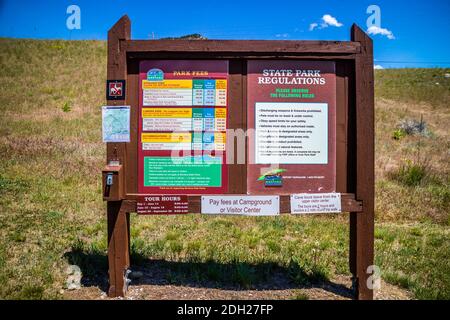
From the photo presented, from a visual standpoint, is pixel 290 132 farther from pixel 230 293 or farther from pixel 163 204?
pixel 230 293

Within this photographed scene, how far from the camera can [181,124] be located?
4.18m

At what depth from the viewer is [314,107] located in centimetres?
421

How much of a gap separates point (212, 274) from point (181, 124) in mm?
1952

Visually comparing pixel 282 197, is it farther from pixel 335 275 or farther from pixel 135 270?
pixel 135 270

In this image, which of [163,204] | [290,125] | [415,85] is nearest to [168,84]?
[163,204]

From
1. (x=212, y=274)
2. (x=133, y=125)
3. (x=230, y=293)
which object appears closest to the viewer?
(x=133, y=125)

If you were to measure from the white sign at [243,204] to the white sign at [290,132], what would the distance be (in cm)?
43

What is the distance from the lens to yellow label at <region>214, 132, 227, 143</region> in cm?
420

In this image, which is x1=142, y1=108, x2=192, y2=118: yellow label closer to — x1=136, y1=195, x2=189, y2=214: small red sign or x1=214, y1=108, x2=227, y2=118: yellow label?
x1=214, y1=108, x2=227, y2=118: yellow label

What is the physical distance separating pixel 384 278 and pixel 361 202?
1445 mm

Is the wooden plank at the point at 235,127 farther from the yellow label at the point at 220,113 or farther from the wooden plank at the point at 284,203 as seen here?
the wooden plank at the point at 284,203

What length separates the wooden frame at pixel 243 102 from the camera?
13.4 feet
